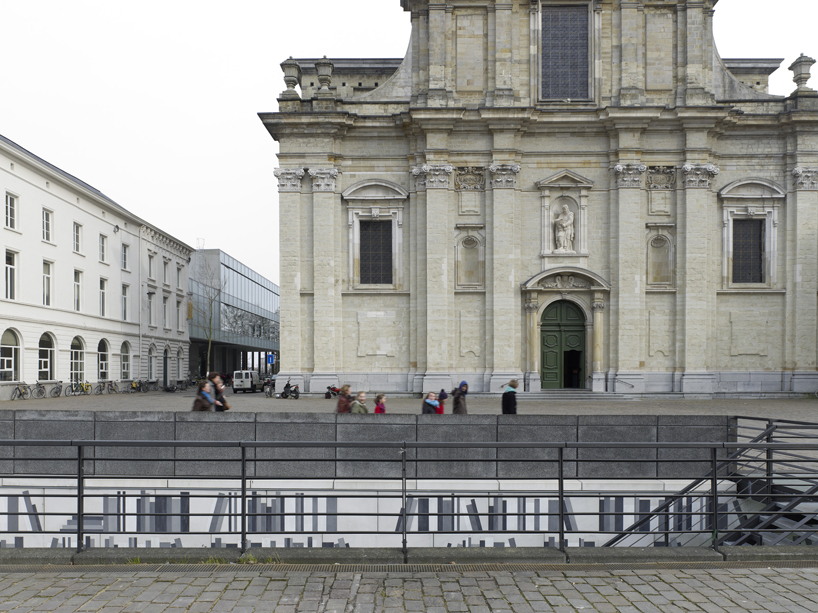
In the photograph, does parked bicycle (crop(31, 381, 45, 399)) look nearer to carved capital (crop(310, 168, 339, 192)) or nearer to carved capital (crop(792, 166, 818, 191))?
carved capital (crop(310, 168, 339, 192))

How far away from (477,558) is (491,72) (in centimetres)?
2751

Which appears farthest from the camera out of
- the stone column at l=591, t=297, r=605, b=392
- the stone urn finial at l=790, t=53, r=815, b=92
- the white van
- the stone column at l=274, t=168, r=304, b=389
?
the white van

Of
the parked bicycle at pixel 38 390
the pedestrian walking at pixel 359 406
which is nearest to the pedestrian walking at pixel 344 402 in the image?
the pedestrian walking at pixel 359 406

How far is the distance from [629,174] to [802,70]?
33.2ft

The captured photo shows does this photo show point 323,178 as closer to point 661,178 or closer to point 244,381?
point 661,178

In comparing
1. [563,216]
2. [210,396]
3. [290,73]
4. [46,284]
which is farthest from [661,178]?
[46,284]

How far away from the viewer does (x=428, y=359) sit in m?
29.6

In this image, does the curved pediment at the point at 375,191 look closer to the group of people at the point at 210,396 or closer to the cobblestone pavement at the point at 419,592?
the group of people at the point at 210,396

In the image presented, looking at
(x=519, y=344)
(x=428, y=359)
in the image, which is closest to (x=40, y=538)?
(x=428, y=359)

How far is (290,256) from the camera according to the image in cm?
3052

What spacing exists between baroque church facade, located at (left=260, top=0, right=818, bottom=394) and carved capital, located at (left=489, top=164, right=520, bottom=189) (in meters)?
0.07

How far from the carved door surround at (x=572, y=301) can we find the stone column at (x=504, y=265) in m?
0.73

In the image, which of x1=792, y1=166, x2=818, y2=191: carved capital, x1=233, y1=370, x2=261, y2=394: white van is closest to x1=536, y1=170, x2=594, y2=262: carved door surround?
x1=792, y1=166, x2=818, y2=191: carved capital

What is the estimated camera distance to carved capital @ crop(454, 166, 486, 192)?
100 ft
